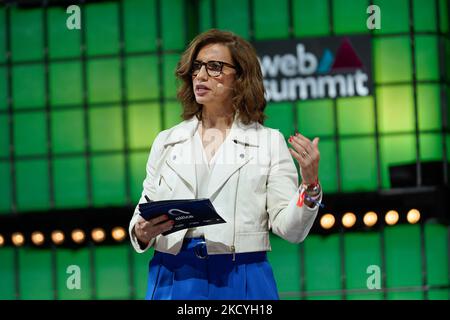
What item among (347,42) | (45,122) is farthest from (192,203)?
(45,122)

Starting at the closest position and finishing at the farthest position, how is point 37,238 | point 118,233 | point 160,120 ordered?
1. point 118,233
2. point 37,238
3. point 160,120

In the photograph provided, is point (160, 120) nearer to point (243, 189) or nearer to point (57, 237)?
point (57, 237)

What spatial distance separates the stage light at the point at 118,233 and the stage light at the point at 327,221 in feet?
10.7

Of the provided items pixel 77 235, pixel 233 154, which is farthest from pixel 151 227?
pixel 77 235

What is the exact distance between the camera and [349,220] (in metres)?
13.7

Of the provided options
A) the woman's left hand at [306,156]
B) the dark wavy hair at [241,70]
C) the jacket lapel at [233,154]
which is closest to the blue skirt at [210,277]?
the jacket lapel at [233,154]

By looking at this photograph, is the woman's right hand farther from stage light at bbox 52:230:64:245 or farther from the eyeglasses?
stage light at bbox 52:230:64:245

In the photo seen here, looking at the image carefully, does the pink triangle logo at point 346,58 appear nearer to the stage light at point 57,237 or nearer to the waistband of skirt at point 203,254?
the stage light at point 57,237

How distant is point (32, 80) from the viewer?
1470 centimetres

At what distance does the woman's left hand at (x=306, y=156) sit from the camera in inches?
124

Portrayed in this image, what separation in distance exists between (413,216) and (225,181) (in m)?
11.0

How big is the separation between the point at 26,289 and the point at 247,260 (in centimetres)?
1207

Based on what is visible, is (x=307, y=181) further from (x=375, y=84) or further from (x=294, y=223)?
(x=375, y=84)

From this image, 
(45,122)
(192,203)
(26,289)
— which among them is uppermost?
(45,122)
